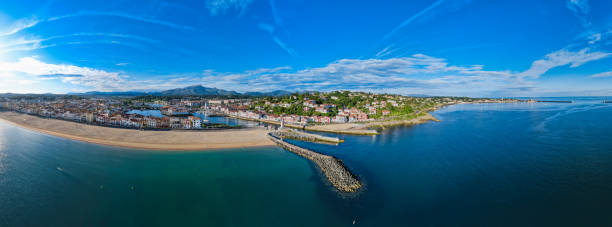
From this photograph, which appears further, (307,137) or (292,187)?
(307,137)

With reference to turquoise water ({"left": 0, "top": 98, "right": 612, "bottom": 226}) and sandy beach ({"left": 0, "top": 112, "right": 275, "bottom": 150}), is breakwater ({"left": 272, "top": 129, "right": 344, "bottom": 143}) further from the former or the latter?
turquoise water ({"left": 0, "top": 98, "right": 612, "bottom": 226})

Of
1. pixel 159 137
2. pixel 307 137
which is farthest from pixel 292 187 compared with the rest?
pixel 159 137

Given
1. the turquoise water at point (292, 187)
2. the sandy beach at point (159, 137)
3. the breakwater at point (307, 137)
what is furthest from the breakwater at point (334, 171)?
the sandy beach at point (159, 137)

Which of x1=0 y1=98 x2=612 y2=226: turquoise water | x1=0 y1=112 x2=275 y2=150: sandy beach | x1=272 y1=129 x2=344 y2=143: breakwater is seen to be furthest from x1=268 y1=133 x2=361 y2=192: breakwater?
x1=0 y1=112 x2=275 y2=150: sandy beach

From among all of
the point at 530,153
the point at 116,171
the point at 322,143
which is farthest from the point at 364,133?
the point at 116,171

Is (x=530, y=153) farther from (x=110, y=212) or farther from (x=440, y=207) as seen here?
(x=110, y=212)

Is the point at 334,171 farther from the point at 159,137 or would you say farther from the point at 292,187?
the point at 159,137
